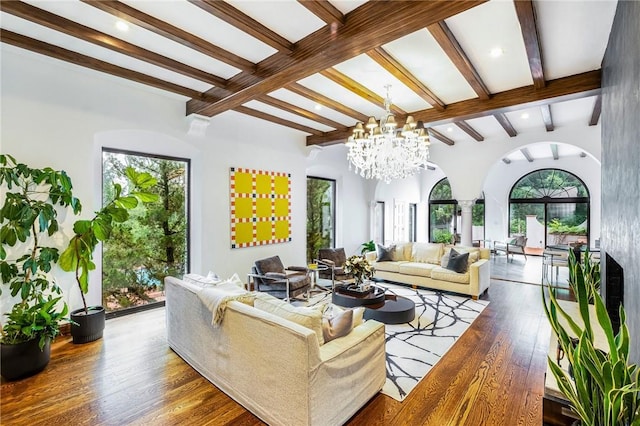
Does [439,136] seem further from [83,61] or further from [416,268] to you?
[83,61]

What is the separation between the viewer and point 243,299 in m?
2.63

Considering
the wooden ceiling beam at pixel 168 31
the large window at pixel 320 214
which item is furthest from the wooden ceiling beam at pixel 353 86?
the large window at pixel 320 214

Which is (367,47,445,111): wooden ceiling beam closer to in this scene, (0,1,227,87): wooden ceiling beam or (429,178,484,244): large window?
(0,1,227,87): wooden ceiling beam

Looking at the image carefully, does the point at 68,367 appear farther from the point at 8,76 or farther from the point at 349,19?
the point at 349,19

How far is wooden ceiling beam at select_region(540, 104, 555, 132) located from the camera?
4927 millimetres

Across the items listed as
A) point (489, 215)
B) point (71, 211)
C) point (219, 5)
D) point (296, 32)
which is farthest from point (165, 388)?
point (489, 215)

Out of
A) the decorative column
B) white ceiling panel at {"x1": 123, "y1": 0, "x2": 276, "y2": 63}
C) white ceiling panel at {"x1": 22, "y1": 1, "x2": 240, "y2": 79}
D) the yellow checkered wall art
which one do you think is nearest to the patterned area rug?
the yellow checkered wall art

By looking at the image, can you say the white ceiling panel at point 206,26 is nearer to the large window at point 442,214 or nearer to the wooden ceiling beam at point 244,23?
the wooden ceiling beam at point 244,23

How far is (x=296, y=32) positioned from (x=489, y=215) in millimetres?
10642

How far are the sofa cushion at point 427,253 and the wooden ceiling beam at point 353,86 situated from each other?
3132mm

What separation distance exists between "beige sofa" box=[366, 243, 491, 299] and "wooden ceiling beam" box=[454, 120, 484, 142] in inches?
92.6

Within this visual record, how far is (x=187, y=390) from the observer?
8.78ft

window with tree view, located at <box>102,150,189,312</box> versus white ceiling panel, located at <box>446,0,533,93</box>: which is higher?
white ceiling panel, located at <box>446,0,533,93</box>

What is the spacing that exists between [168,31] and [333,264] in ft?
14.3
